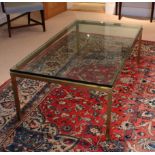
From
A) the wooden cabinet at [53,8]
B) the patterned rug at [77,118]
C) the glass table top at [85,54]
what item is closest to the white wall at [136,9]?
the wooden cabinet at [53,8]

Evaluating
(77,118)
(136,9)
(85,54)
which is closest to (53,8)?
(136,9)

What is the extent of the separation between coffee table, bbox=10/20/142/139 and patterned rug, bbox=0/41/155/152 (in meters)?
0.13

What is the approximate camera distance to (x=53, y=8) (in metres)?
4.96

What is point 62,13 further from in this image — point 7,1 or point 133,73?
point 133,73

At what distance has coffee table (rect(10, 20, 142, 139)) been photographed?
1.91 metres

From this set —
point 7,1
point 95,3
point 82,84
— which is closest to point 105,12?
point 95,3

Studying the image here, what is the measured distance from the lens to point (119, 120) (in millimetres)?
2098

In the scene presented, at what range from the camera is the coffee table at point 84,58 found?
6.25ft

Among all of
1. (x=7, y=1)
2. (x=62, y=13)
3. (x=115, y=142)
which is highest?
(x=7, y=1)

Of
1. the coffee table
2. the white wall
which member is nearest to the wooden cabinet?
the white wall

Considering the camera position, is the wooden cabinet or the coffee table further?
the wooden cabinet

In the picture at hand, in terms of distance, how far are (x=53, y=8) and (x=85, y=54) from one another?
9.00 ft

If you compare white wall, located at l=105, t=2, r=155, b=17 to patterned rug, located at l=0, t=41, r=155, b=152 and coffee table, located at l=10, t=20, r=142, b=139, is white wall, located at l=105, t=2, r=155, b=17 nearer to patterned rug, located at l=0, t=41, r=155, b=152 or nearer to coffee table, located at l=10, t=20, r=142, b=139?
coffee table, located at l=10, t=20, r=142, b=139

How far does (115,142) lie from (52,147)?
445 mm
